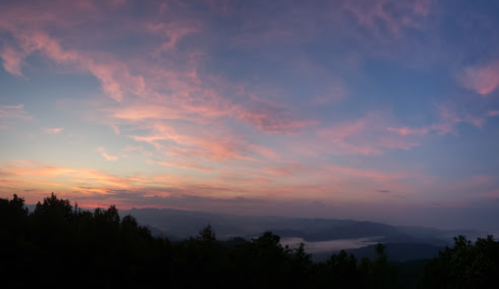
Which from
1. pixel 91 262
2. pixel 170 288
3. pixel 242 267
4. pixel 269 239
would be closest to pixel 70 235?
pixel 91 262

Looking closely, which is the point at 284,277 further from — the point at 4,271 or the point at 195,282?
the point at 4,271

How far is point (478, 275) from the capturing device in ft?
124

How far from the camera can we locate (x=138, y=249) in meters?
28.3

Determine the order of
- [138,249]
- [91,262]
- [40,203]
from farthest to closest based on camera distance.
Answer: [40,203] → [138,249] → [91,262]

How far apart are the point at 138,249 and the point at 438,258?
38.1m

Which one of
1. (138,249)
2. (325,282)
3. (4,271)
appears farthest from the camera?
(325,282)

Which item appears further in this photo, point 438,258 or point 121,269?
point 438,258

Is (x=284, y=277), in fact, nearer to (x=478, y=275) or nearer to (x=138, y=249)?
(x=138, y=249)

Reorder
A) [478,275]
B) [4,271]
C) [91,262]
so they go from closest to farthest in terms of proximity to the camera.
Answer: [4,271] → [91,262] → [478,275]

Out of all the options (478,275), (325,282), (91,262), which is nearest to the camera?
(91,262)

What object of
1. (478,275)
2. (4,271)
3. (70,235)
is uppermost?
(70,235)

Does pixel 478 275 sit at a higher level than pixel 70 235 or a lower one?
lower

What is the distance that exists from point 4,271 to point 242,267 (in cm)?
1702

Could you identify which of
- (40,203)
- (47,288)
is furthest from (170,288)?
(40,203)
